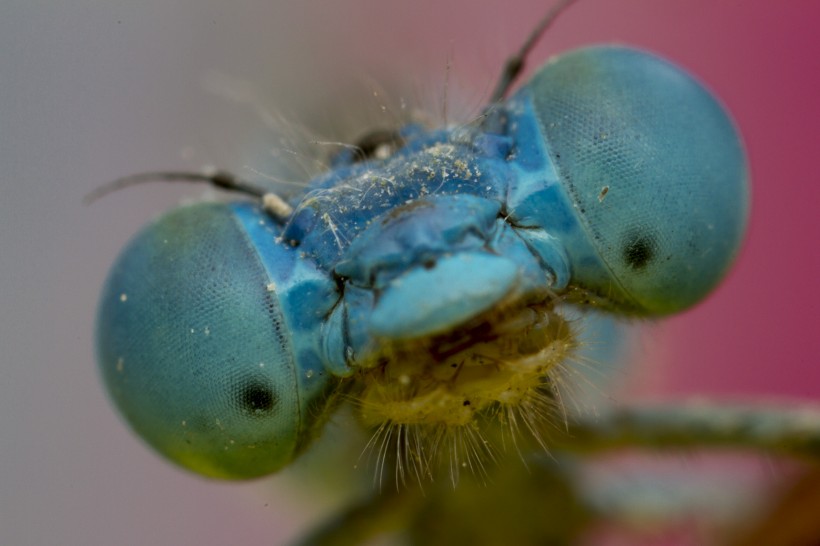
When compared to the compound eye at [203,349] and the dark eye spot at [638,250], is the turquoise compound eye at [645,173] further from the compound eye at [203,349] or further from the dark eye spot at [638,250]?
the compound eye at [203,349]

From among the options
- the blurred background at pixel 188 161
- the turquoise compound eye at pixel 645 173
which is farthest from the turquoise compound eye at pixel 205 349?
the blurred background at pixel 188 161

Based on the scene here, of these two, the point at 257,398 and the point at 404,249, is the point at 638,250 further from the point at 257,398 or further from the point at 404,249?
the point at 257,398

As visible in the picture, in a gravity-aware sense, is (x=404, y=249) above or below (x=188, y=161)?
below

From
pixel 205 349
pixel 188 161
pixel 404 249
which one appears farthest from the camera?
pixel 188 161

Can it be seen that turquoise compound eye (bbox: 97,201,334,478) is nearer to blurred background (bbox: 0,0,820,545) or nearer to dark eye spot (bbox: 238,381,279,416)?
dark eye spot (bbox: 238,381,279,416)

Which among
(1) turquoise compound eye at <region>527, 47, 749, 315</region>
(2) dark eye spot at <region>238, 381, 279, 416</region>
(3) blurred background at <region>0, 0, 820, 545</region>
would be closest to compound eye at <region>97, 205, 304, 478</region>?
(2) dark eye spot at <region>238, 381, 279, 416</region>

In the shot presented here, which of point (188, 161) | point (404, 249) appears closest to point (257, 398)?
point (404, 249)
